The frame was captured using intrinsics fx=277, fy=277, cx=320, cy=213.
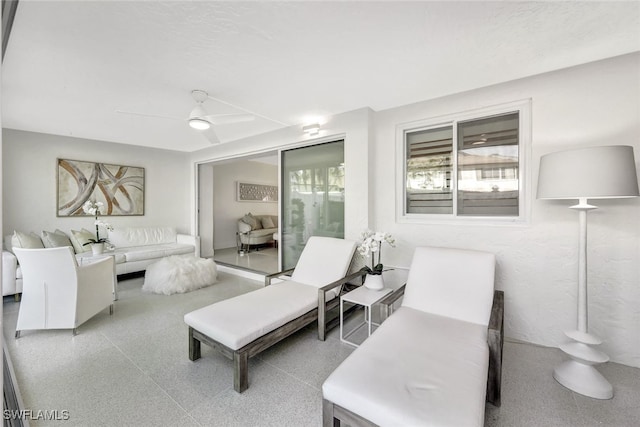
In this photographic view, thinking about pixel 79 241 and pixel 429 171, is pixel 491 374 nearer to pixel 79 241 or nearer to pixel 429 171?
pixel 429 171

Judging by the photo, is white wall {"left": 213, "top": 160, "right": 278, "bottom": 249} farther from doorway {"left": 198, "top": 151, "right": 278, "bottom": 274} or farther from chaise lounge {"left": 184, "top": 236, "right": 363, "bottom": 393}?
chaise lounge {"left": 184, "top": 236, "right": 363, "bottom": 393}

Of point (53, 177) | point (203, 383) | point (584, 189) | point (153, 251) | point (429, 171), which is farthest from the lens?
point (153, 251)

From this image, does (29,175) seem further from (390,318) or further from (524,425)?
(524,425)

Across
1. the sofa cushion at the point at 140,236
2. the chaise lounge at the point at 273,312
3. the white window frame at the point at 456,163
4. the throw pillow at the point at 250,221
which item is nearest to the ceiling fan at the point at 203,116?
the chaise lounge at the point at 273,312

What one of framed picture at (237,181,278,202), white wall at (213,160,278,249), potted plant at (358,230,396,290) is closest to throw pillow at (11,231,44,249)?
white wall at (213,160,278,249)

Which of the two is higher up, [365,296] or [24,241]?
[24,241]

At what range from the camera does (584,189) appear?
6.31 ft

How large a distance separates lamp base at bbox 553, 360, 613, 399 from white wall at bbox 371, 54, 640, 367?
0.47 metres

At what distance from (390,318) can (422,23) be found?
217cm

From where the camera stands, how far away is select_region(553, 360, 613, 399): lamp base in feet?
6.34

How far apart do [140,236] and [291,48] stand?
457 centimetres

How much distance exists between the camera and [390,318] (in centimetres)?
223

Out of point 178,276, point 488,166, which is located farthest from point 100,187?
point 488,166

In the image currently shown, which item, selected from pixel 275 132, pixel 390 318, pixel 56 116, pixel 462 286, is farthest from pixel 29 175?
pixel 462 286
